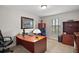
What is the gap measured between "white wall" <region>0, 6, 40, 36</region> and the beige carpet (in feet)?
0.89

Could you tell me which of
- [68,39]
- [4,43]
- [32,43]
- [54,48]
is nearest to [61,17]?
[68,39]

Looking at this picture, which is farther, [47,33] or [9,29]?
[47,33]

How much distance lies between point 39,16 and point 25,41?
0.52m

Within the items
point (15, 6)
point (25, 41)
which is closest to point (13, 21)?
point (15, 6)

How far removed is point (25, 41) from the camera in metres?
1.34

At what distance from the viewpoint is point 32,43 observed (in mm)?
1292

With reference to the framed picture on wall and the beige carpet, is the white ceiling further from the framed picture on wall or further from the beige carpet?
the beige carpet

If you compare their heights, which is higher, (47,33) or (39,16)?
(39,16)

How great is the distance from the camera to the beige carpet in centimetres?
126

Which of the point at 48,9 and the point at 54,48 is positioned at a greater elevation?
the point at 48,9

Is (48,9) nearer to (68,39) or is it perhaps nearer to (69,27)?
(69,27)

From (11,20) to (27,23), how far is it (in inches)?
10.8

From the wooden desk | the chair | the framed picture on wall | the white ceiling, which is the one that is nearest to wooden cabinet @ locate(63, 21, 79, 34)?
the white ceiling
